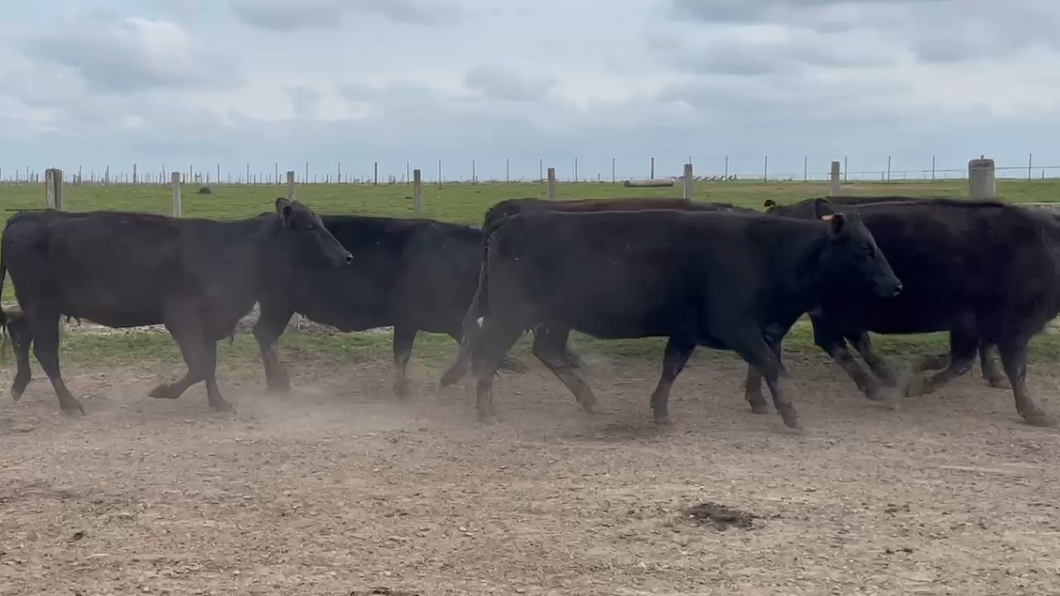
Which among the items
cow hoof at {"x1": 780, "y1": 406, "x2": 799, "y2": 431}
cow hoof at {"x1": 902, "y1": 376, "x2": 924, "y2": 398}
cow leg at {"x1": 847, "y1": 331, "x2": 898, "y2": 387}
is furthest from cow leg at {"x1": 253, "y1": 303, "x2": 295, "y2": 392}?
cow hoof at {"x1": 902, "y1": 376, "x2": 924, "y2": 398}

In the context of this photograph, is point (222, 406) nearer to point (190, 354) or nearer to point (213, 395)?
point (213, 395)

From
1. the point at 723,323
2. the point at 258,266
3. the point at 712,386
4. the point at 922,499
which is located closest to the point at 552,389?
the point at 712,386

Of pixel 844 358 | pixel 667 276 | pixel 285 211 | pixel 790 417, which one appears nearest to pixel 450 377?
pixel 285 211

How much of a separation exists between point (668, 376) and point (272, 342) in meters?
3.36

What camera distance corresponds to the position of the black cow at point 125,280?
795 centimetres

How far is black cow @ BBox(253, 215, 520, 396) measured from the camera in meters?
8.80

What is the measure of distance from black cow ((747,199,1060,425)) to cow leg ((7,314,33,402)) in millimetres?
5517

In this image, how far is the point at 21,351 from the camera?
8258 millimetres

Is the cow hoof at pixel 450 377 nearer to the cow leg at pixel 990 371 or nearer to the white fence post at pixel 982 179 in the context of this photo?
the cow leg at pixel 990 371

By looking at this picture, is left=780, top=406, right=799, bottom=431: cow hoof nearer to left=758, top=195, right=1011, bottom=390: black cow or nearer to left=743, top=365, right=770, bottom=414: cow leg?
left=743, top=365, right=770, bottom=414: cow leg

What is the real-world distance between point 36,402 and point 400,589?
5192 millimetres

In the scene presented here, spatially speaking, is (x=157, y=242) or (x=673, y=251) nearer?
(x=673, y=251)

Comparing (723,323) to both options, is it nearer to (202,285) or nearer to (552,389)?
(552,389)

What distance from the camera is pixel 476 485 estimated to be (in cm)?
568
